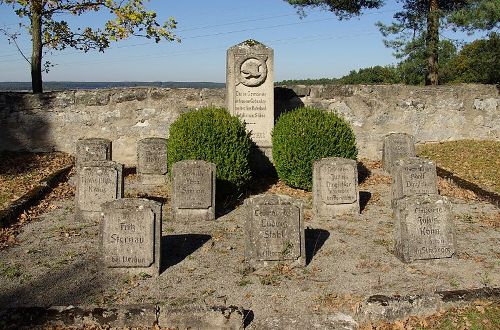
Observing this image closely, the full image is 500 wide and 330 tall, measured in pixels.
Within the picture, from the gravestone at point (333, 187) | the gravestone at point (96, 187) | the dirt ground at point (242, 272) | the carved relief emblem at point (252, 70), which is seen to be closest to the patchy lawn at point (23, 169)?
the gravestone at point (96, 187)

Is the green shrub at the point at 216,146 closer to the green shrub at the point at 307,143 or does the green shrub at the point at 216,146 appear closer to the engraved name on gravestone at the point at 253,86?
the green shrub at the point at 307,143

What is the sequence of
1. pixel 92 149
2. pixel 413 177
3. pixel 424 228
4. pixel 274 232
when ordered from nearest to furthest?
pixel 274 232 < pixel 424 228 < pixel 413 177 < pixel 92 149

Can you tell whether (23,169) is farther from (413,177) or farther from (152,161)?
(413,177)

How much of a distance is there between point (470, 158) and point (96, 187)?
8.94 m

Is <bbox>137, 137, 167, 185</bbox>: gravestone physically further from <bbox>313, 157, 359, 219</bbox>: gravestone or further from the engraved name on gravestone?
<bbox>313, 157, 359, 219</bbox>: gravestone

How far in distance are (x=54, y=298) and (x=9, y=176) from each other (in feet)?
21.8

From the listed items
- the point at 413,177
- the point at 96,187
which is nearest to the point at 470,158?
the point at 413,177

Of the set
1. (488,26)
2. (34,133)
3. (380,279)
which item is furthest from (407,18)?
(380,279)

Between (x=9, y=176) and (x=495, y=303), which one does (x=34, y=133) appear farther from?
(x=495, y=303)

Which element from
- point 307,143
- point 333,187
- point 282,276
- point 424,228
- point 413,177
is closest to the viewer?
point 282,276

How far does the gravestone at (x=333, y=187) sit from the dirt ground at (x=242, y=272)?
1.43 feet

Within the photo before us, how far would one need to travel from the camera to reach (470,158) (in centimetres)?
1280

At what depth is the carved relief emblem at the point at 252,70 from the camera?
37.7 ft

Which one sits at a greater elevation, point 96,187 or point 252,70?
point 252,70
